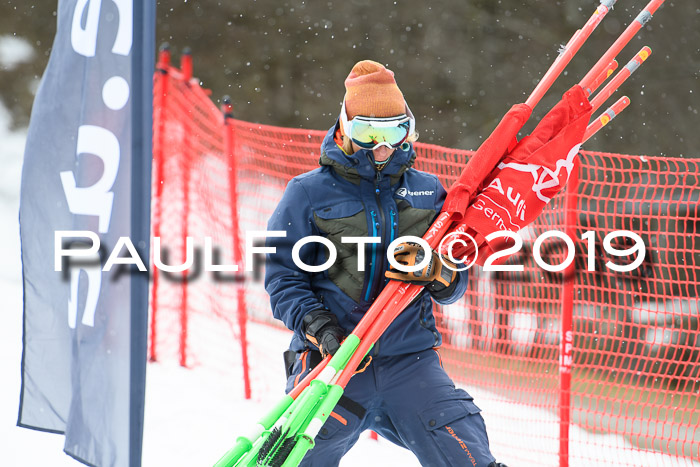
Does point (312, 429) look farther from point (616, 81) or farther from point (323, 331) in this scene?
point (616, 81)

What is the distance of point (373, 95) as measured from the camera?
231 centimetres

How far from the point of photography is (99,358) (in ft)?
6.55

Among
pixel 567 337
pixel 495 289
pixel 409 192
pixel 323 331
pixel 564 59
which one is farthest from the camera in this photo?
pixel 495 289

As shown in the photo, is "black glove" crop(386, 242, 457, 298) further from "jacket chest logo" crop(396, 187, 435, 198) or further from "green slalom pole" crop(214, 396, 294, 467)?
"green slalom pole" crop(214, 396, 294, 467)

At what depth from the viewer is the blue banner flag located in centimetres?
186

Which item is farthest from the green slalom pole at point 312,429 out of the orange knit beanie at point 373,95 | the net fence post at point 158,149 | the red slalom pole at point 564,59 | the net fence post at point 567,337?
the net fence post at point 158,149

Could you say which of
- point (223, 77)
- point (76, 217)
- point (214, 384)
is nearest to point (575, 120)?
point (76, 217)

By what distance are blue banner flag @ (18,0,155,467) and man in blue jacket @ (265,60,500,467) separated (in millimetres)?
546

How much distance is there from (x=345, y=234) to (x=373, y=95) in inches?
17.7

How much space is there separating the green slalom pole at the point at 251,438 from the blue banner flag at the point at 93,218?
0.24 m

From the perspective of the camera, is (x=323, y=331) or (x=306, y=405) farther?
(x=323, y=331)

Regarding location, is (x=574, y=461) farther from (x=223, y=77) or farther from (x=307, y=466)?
(x=223, y=77)

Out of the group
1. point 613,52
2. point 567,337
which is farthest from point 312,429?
point 567,337

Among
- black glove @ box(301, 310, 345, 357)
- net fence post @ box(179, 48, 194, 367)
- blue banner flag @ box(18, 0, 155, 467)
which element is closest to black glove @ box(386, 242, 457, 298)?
black glove @ box(301, 310, 345, 357)
